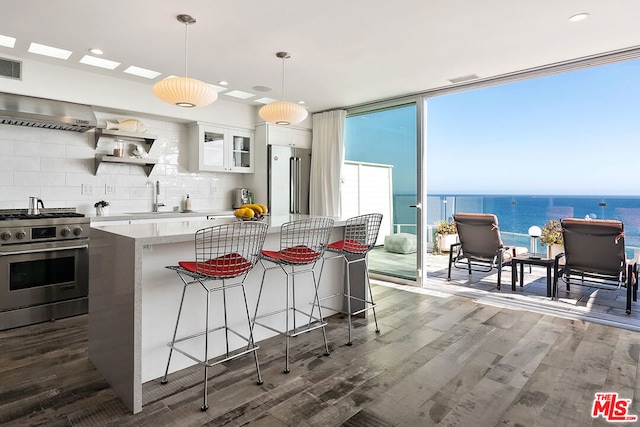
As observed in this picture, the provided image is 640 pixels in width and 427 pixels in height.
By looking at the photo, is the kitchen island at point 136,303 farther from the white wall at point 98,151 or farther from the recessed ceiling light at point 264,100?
the recessed ceiling light at point 264,100

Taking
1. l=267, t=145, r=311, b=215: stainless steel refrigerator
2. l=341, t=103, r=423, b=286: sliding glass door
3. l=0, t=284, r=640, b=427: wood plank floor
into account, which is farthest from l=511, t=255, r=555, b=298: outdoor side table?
l=267, t=145, r=311, b=215: stainless steel refrigerator

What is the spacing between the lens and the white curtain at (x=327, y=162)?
18.6 feet

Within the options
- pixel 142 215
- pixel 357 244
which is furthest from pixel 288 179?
pixel 357 244

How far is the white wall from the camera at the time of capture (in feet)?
12.6

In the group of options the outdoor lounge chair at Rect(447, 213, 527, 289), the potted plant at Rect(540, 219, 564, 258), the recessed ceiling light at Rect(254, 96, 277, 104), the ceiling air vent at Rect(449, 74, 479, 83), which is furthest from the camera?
the potted plant at Rect(540, 219, 564, 258)

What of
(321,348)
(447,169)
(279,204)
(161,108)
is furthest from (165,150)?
(447,169)

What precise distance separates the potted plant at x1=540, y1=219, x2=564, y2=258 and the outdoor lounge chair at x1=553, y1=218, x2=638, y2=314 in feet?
4.41

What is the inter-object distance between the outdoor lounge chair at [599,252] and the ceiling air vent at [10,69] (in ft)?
19.5

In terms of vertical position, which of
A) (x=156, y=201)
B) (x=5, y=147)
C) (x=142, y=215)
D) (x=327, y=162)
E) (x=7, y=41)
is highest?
(x=7, y=41)

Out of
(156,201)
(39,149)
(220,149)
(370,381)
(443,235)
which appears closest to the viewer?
(370,381)

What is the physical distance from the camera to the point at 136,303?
1.98 metres

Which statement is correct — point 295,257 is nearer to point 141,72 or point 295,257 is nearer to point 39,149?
point 141,72

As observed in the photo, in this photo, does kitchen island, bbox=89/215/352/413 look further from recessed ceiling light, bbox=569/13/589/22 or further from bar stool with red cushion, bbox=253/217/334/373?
recessed ceiling light, bbox=569/13/589/22

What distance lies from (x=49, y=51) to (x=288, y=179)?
10.7ft
